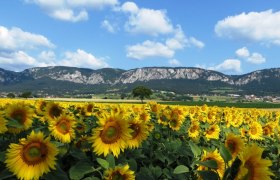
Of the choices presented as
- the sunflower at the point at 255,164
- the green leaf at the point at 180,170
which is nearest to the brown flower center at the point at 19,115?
the green leaf at the point at 180,170

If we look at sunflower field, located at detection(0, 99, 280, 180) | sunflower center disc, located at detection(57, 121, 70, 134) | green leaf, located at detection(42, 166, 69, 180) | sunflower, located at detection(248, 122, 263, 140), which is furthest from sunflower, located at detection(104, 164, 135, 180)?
sunflower, located at detection(248, 122, 263, 140)

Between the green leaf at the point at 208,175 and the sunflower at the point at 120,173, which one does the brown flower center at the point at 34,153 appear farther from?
the green leaf at the point at 208,175

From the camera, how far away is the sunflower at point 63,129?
190 inches

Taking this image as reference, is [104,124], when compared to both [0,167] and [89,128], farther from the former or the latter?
[89,128]

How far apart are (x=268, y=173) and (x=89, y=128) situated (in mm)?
3752

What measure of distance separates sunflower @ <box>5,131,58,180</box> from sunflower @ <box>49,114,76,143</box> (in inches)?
50.4

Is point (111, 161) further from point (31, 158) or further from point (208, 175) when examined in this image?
point (208, 175)

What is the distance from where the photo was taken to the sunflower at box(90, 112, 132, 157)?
413cm

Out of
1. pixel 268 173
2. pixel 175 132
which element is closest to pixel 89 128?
pixel 175 132

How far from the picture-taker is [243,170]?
245 cm

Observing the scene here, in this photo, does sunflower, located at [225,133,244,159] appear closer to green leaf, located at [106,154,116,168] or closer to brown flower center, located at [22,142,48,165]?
green leaf, located at [106,154,116,168]

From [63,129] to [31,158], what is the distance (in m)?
1.51

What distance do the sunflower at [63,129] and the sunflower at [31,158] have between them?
128 cm

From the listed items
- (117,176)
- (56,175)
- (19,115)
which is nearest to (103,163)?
(117,176)
